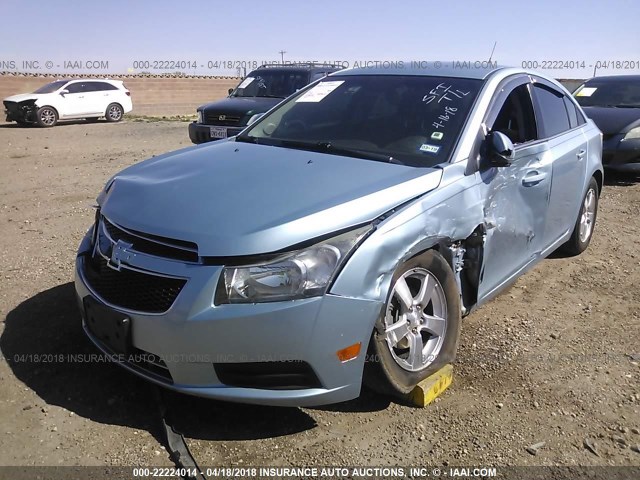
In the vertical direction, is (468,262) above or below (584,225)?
above

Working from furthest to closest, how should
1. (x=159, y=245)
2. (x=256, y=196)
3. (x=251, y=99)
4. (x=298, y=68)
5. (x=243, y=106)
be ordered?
1. (x=298, y=68)
2. (x=251, y=99)
3. (x=243, y=106)
4. (x=256, y=196)
5. (x=159, y=245)

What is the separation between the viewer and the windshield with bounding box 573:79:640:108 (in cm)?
931

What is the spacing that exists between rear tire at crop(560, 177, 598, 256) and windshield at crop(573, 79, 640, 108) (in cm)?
473

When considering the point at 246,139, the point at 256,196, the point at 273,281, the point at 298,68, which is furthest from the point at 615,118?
the point at 273,281

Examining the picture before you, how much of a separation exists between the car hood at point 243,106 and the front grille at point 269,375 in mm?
7767

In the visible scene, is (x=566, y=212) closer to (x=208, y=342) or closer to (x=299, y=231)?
(x=299, y=231)

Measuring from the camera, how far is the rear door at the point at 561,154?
4215mm

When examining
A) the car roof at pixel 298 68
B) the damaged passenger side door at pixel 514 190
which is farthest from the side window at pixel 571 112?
the car roof at pixel 298 68

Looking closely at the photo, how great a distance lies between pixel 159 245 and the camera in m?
2.57

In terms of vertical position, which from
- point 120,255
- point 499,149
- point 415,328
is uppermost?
point 499,149

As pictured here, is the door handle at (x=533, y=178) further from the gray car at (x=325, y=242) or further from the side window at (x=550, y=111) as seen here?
the side window at (x=550, y=111)

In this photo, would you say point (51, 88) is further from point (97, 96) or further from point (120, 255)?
point (120, 255)

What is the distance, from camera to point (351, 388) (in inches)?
102

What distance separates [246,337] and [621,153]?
7.72m
